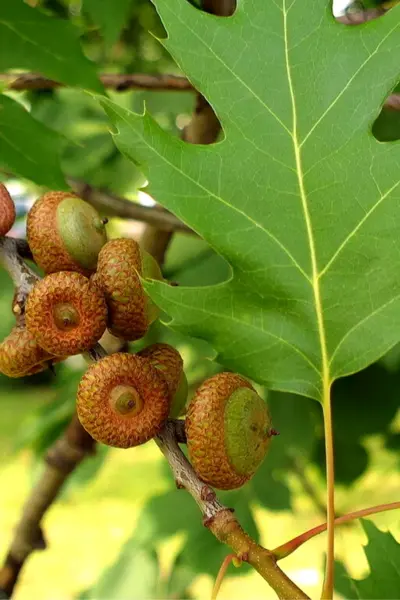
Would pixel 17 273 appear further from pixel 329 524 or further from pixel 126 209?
pixel 126 209

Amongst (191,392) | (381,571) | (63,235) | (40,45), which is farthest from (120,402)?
(191,392)

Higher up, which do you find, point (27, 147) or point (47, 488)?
point (27, 147)

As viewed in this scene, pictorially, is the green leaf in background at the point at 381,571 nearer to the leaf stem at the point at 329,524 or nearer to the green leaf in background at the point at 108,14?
the leaf stem at the point at 329,524

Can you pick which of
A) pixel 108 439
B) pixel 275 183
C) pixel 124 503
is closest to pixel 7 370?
pixel 108 439

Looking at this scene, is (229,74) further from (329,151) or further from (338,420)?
(338,420)

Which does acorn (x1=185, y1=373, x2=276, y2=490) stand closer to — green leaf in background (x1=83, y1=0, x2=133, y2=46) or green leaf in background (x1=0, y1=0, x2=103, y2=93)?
green leaf in background (x1=0, y1=0, x2=103, y2=93)
